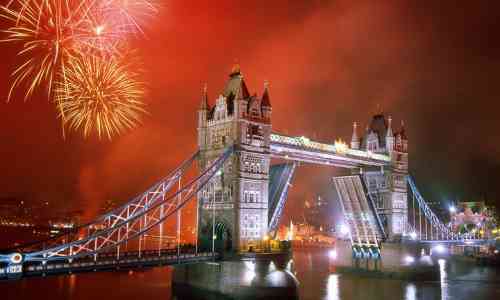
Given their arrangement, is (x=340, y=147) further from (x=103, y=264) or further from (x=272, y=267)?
(x=103, y=264)

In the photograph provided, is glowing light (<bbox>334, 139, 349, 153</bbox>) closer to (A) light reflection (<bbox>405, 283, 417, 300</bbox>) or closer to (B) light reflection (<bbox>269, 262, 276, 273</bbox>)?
(A) light reflection (<bbox>405, 283, 417, 300</bbox>)

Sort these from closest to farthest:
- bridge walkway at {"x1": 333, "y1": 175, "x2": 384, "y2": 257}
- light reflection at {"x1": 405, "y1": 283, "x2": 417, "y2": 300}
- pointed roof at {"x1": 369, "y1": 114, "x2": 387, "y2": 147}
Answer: light reflection at {"x1": 405, "y1": 283, "x2": 417, "y2": 300} → bridge walkway at {"x1": 333, "y1": 175, "x2": 384, "y2": 257} → pointed roof at {"x1": 369, "y1": 114, "x2": 387, "y2": 147}

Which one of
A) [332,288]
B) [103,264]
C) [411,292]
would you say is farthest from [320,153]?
[103,264]

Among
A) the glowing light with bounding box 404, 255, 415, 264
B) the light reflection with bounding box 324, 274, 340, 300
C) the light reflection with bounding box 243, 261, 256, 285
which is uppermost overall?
the light reflection with bounding box 243, 261, 256, 285

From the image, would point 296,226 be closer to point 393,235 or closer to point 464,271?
point 464,271

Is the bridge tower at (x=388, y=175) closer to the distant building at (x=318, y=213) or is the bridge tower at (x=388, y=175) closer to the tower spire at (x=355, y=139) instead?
the tower spire at (x=355, y=139)

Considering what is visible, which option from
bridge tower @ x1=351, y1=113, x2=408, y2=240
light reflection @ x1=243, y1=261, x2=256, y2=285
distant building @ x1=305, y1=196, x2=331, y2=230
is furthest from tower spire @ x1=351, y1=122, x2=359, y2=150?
distant building @ x1=305, y1=196, x2=331, y2=230
